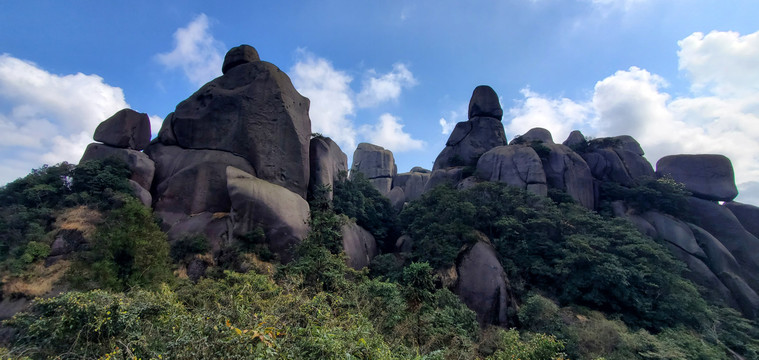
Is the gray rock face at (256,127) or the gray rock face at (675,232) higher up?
the gray rock face at (256,127)

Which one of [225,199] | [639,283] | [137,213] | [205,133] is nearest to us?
[137,213]

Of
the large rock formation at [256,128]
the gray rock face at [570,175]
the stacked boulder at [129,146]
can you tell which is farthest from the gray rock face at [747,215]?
the stacked boulder at [129,146]

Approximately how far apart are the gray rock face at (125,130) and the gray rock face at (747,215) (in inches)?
1503

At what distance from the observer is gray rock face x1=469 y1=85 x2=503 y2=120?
2791cm

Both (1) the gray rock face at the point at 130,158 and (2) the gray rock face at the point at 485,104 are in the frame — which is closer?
(1) the gray rock face at the point at 130,158

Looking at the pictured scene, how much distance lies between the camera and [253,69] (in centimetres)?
1831

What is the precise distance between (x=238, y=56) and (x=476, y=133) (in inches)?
735

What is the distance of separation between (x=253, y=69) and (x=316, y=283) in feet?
43.5

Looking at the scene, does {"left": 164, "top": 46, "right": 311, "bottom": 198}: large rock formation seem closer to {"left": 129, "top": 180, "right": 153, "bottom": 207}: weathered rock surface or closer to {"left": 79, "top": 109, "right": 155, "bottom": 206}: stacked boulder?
{"left": 79, "top": 109, "right": 155, "bottom": 206}: stacked boulder

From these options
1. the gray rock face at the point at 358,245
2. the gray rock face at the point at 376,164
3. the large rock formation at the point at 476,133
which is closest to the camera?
the gray rock face at the point at 358,245

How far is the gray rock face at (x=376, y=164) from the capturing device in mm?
38719

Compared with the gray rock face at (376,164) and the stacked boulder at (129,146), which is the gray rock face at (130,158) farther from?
the gray rock face at (376,164)

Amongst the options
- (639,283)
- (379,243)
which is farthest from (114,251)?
(639,283)

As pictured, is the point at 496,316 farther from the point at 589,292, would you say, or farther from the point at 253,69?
the point at 253,69
